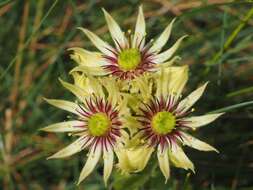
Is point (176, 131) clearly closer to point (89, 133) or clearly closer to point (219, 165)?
point (89, 133)

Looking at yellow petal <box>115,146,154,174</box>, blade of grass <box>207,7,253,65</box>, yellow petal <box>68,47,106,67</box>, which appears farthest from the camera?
blade of grass <box>207,7,253,65</box>

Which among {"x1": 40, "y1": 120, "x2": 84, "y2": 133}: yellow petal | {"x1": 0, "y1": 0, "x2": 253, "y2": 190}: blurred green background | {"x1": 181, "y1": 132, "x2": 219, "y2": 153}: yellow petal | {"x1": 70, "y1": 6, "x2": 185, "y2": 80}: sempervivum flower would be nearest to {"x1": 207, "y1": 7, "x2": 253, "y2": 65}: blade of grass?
{"x1": 0, "y1": 0, "x2": 253, "y2": 190}: blurred green background

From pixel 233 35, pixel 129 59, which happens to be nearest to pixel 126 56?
pixel 129 59

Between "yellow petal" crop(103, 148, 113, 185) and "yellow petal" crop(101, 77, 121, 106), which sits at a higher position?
"yellow petal" crop(101, 77, 121, 106)

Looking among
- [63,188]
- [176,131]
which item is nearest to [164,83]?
[176,131]

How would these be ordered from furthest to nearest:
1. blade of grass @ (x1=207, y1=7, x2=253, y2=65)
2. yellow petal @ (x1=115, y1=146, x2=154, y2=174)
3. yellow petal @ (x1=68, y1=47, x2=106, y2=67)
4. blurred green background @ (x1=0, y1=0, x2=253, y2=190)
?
blurred green background @ (x1=0, y1=0, x2=253, y2=190)
blade of grass @ (x1=207, y1=7, x2=253, y2=65)
yellow petal @ (x1=68, y1=47, x2=106, y2=67)
yellow petal @ (x1=115, y1=146, x2=154, y2=174)

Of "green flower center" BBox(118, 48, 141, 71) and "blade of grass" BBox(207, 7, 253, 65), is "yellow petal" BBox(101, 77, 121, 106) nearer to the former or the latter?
"green flower center" BBox(118, 48, 141, 71)
